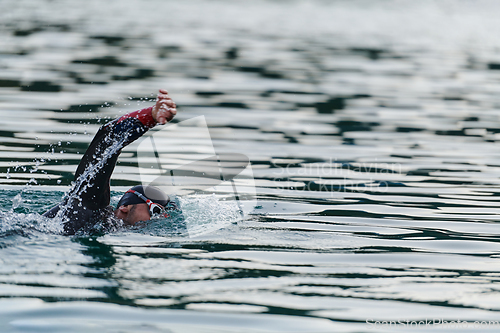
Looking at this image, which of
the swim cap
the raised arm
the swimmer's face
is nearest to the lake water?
the swimmer's face

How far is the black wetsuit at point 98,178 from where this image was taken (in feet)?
23.5

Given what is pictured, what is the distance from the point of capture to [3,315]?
→ 17.6 ft

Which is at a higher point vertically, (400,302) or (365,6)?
(365,6)

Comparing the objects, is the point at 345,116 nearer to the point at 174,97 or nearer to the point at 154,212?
the point at 174,97

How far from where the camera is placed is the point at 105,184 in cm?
742

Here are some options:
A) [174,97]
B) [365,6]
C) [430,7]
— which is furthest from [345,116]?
[430,7]

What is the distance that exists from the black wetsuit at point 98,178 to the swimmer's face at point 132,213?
0.32 ft

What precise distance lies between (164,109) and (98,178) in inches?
42.9

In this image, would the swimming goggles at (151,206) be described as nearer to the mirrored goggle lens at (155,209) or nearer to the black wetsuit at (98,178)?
the mirrored goggle lens at (155,209)

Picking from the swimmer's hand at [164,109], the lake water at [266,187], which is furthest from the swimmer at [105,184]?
the lake water at [266,187]

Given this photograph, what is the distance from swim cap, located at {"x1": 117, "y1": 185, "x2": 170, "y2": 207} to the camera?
25.6 feet

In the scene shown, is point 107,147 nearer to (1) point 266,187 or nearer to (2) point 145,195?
(2) point 145,195

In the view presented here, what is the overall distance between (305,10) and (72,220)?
120 feet

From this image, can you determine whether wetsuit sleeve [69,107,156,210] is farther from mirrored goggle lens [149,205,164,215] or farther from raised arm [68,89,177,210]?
mirrored goggle lens [149,205,164,215]
